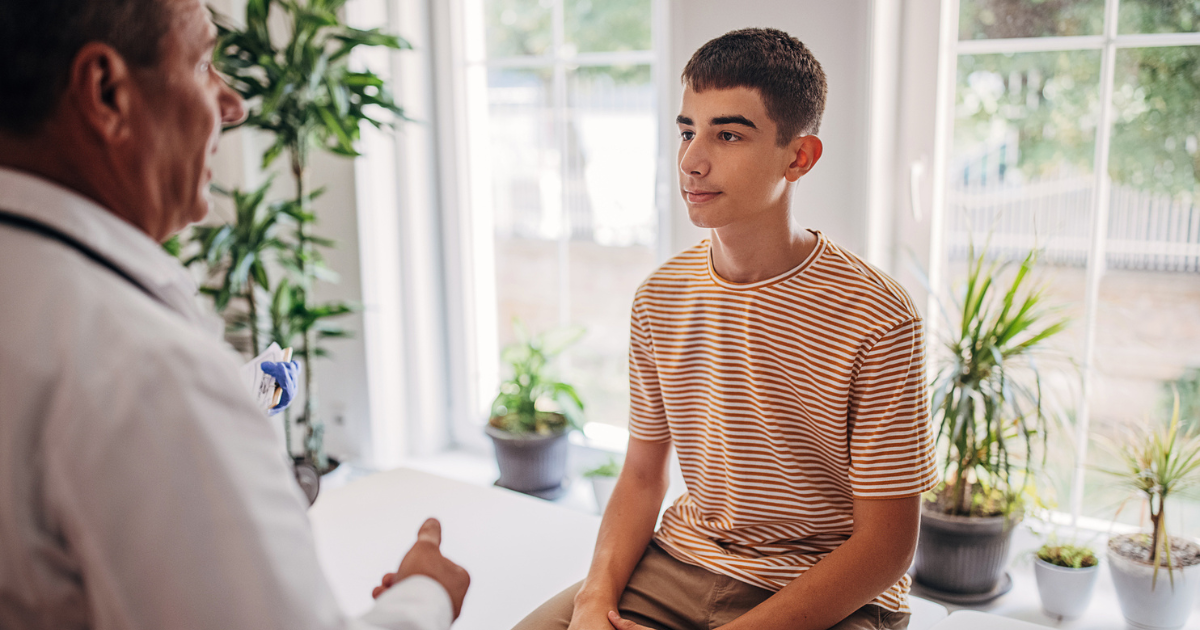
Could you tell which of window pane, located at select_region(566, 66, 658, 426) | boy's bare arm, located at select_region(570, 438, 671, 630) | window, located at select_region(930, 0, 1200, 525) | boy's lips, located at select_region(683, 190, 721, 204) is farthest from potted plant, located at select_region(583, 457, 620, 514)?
boy's lips, located at select_region(683, 190, 721, 204)

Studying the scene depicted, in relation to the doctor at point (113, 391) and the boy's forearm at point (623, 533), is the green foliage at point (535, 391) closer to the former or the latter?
the boy's forearm at point (623, 533)

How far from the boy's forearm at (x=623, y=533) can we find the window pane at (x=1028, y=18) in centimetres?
135

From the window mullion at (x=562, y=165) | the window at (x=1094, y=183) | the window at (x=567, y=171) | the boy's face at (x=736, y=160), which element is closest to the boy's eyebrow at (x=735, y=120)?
the boy's face at (x=736, y=160)

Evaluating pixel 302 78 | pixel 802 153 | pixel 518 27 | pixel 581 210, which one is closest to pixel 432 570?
pixel 802 153

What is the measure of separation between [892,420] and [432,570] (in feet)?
2.31

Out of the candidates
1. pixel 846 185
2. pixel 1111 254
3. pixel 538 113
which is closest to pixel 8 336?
pixel 846 185

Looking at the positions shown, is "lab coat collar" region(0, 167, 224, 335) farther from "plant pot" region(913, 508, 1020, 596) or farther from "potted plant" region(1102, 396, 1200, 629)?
"potted plant" region(1102, 396, 1200, 629)

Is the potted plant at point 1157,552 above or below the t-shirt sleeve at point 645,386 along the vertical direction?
below

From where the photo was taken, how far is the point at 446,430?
330cm

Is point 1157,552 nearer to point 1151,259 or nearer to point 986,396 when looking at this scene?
point 986,396

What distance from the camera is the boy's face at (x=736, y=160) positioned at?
53.4 inches

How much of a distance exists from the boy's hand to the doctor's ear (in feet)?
3.12

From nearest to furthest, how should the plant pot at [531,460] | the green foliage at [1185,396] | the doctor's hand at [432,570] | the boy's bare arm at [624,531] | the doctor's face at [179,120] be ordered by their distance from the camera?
1. the doctor's face at [179,120]
2. the doctor's hand at [432,570]
3. the boy's bare arm at [624,531]
4. the green foliage at [1185,396]
5. the plant pot at [531,460]

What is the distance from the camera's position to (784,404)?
1.39 meters
